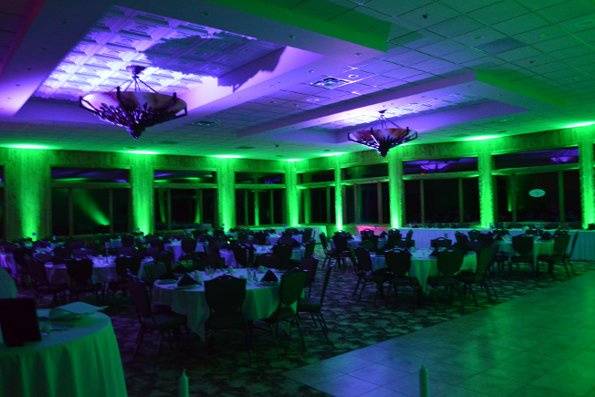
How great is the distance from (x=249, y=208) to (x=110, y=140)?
8630 mm

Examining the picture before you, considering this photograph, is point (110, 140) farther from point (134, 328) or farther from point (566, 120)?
point (566, 120)

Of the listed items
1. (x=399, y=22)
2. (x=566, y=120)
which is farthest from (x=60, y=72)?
(x=566, y=120)

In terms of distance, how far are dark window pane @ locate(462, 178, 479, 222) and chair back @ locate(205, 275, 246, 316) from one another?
13.7 m

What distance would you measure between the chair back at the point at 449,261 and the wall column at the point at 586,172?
8765 mm

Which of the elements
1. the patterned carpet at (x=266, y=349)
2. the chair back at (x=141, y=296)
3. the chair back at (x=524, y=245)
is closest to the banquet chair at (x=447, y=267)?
the patterned carpet at (x=266, y=349)

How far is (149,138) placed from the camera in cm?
1386

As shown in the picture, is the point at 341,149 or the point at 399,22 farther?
the point at 341,149

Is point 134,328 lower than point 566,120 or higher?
lower

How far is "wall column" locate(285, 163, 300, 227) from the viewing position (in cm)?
2222

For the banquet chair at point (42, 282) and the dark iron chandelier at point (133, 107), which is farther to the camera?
the banquet chair at point (42, 282)

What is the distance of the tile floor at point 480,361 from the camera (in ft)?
14.0

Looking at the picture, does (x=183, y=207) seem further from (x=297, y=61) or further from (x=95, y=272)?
(x=297, y=61)

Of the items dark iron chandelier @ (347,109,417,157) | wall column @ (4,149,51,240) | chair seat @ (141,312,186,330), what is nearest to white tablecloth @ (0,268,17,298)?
chair seat @ (141,312,186,330)

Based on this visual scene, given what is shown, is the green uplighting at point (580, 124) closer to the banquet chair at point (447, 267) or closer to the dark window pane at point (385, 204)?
the dark window pane at point (385, 204)
